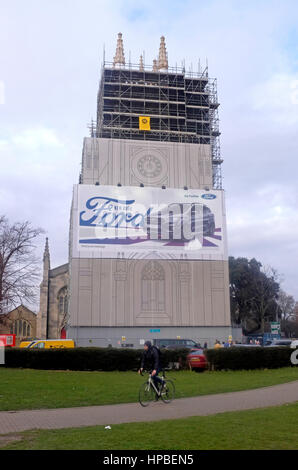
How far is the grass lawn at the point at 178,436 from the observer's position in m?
7.42

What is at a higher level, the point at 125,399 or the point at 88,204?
the point at 88,204

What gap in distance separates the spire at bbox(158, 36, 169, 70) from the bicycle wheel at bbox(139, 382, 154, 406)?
189 feet

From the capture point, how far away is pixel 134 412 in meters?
12.4

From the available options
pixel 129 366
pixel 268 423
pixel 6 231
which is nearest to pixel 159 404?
pixel 268 423

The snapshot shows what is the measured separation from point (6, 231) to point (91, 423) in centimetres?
3173

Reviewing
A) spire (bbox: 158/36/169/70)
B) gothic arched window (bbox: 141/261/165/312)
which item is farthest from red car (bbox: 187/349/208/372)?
spire (bbox: 158/36/169/70)

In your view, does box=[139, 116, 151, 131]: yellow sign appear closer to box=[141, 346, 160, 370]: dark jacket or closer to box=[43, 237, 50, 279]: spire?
box=[43, 237, 50, 279]: spire

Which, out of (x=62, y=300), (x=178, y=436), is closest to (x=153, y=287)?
(x=62, y=300)

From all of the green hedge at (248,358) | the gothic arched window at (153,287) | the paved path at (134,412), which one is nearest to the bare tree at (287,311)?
the gothic arched window at (153,287)

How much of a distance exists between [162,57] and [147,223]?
27.8 m

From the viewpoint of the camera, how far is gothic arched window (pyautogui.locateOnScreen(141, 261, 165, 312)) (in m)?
49.4

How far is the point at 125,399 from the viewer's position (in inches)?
590

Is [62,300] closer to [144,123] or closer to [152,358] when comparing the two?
[144,123]
